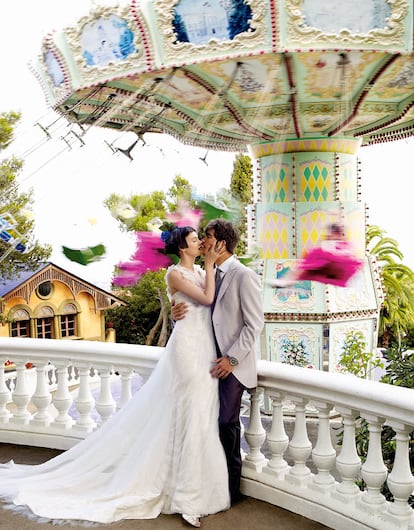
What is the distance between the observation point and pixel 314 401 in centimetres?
329

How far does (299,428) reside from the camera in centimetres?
340

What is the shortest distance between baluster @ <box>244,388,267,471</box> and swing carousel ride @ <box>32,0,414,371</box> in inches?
34.1

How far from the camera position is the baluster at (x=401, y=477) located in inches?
110

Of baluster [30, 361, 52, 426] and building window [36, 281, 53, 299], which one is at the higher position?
baluster [30, 361, 52, 426]

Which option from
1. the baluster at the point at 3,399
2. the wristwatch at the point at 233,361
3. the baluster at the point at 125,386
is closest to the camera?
the wristwatch at the point at 233,361

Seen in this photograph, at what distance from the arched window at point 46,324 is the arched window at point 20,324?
517 millimetres

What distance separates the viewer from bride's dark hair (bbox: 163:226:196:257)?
3436 millimetres

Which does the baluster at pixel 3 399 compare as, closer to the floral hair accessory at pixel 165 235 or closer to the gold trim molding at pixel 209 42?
the floral hair accessory at pixel 165 235

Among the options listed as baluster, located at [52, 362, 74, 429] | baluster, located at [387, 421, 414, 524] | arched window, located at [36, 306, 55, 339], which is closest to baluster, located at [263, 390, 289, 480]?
baluster, located at [387, 421, 414, 524]

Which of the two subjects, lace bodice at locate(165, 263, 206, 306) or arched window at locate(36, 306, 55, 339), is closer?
lace bodice at locate(165, 263, 206, 306)

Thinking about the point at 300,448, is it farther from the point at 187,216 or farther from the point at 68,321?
the point at 68,321

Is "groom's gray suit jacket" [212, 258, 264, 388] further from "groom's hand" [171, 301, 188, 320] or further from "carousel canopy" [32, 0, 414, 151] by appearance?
"carousel canopy" [32, 0, 414, 151]

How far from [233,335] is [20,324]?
1923 cm

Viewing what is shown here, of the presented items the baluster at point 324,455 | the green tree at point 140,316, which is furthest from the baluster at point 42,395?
the green tree at point 140,316
